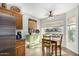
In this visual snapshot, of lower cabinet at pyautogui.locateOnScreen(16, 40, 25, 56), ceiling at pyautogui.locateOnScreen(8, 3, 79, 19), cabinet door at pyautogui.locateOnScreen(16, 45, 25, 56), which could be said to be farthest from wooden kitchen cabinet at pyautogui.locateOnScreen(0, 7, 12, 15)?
cabinet door at pyautogui.locateOnScreen(16, 45, 25, 56)

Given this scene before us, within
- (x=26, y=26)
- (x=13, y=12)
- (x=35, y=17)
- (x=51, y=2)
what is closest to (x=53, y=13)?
(x=51, y=2)

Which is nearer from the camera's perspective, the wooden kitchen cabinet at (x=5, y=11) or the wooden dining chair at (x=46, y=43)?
the wooden kitchen cabinet at (x=5, y=11)

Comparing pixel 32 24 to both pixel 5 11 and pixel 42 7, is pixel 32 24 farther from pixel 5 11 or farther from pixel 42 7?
pixel 5 11

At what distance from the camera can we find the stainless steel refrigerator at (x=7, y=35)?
229 centimetres

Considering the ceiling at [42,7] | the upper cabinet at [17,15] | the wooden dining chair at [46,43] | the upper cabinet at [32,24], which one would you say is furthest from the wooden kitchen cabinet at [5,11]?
the wooden dining chair at [46,43]

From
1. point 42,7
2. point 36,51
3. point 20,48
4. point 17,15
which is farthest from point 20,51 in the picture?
→ point 42,7

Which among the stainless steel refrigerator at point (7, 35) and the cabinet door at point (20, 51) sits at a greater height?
the stainless steel refrigerator at point (7, 35)

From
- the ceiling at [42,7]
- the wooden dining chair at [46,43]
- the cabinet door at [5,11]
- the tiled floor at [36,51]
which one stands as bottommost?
the tiled floor at [36,51]

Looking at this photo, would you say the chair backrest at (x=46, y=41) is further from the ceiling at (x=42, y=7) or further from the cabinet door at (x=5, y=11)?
the cabinet door at (x=5, y=11)

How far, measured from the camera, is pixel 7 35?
2312 mm

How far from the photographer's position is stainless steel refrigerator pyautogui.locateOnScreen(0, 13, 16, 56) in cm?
229

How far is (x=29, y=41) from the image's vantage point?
93.8 inches

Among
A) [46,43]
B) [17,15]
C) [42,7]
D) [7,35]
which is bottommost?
[46,43]

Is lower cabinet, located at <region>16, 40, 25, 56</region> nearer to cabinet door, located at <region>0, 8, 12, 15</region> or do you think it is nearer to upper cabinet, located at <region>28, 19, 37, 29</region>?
upper cabinet, located at <region>28, 19, 37, 29</region>
